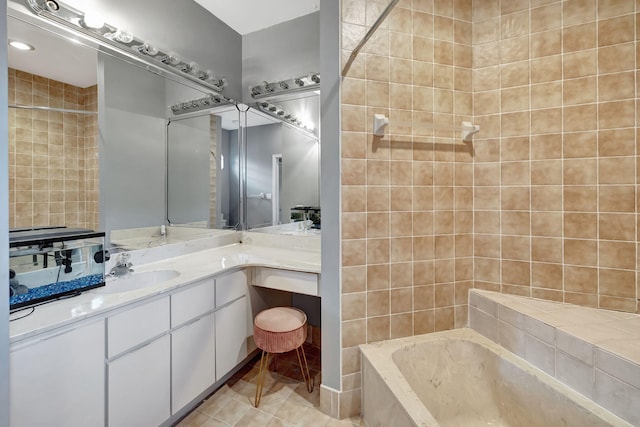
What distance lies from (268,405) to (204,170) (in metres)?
1.91

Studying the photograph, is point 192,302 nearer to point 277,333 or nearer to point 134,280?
point 134,280

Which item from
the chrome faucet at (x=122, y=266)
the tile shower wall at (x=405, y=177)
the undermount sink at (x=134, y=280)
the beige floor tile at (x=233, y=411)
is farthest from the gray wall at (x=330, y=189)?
the chrome faucet at (x=122, y=266)

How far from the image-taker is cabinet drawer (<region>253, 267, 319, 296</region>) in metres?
1.80

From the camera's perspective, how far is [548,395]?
48.9 inches

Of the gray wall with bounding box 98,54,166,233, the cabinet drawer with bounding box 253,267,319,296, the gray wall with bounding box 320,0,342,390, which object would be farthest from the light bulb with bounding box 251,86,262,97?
the cabinet drawer with bounding box 253,267,319,296

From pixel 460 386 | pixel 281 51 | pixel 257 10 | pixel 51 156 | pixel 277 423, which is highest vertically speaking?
pixel 257 10

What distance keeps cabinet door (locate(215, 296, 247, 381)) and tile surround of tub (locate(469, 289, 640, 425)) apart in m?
1.61

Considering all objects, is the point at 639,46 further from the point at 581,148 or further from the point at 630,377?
the point at 630,377

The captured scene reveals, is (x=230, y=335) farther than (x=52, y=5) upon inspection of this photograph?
Yes

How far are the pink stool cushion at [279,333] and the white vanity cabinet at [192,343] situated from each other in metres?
0.30

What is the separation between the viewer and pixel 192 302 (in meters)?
1.59

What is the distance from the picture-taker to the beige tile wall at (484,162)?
4.84 feet

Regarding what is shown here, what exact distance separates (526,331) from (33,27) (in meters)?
3.01

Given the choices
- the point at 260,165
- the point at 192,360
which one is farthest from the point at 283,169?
the point at 192,360
